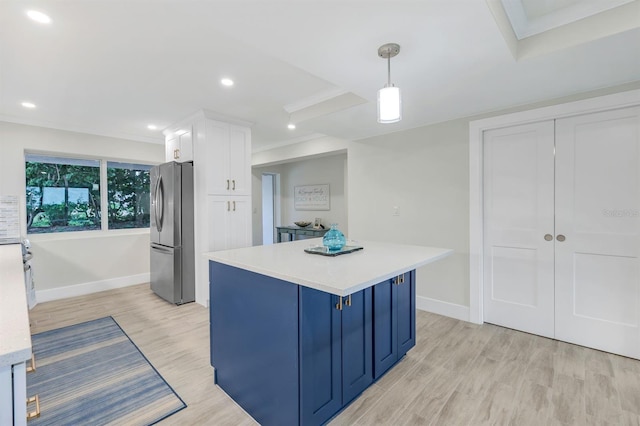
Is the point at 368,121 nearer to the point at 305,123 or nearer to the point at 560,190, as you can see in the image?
the point at 305,123

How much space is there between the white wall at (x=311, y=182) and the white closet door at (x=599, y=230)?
10.5ft

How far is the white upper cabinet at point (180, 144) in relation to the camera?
3.78 metres

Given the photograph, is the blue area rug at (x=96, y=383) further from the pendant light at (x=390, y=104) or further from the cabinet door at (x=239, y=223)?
the pendant light at (x=390, y=104)

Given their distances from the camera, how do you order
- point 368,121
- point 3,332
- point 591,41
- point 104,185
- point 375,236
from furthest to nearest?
point 104,185, point 375,236, point 368,121, point 591,41, point 3,332

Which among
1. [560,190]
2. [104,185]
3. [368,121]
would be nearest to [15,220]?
[104,185]

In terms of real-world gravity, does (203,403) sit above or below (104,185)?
below

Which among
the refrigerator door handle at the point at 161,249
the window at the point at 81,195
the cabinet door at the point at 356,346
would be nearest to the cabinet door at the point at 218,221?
the refrigerator door handle at the point at 161,249

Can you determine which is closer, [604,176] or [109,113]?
[604,176]

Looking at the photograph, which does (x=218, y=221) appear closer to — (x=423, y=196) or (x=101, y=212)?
(x=101, y=212)

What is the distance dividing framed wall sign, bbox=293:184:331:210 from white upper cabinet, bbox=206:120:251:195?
2.38 meters

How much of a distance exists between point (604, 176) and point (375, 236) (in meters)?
2.28

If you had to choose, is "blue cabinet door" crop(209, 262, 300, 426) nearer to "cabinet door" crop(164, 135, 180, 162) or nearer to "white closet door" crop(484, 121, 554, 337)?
"white closet door" crop(484, 121, 554, 337)

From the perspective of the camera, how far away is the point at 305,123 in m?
3.30

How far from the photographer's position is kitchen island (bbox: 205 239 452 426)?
1489mm
